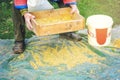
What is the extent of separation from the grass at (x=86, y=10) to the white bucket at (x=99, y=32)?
0.78m

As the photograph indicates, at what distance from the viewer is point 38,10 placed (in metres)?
4.20

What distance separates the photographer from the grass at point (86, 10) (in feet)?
16.4

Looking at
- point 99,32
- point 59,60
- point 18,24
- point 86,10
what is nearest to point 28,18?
point 18,24

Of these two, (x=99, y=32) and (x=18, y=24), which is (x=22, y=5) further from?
(x=99, y=32)

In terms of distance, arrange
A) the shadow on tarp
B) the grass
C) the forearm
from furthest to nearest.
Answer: the grass → the forearm → the shadow on tarp

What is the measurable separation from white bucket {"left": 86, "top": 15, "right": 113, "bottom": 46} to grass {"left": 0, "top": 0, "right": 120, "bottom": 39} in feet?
2.57

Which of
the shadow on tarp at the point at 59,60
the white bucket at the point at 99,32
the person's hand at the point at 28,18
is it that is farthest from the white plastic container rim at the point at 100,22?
the person's hand at the point at 28,18

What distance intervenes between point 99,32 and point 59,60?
58cm

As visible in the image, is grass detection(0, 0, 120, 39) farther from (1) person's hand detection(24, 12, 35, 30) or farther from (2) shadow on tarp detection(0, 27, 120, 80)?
(1) person's hand detection(24, 12, 35, 30)

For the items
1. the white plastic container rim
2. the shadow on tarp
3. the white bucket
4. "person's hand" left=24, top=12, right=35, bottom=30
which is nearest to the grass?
the shadow on tarp

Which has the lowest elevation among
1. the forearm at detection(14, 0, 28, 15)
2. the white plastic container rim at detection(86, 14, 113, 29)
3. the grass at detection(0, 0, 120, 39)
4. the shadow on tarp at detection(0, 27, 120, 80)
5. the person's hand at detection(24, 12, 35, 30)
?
the shadow on tarp at detection(0, 27, 120, 80)

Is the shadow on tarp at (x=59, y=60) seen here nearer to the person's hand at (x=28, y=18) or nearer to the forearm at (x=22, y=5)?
the person's hand at (x=28, y=18)

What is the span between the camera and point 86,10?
5.36m

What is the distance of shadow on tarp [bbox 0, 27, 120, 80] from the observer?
377 centimetres
